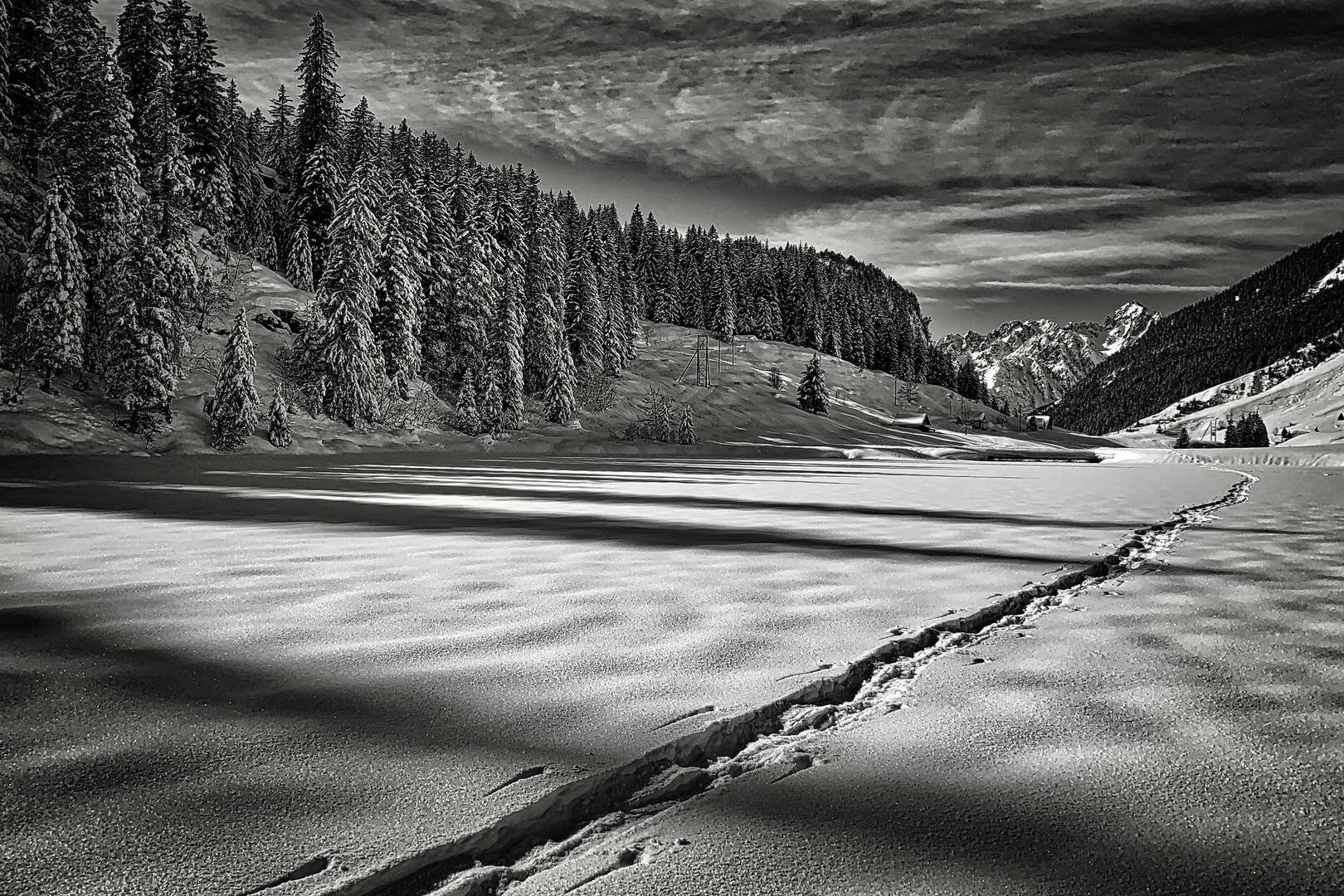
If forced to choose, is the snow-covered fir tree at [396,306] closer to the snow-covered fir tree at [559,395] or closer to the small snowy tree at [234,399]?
the small snowy tree at [234,399]

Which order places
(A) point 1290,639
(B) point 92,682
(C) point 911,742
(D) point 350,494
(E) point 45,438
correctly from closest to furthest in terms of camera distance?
(C) point 911,742 < (B) point 92,682 < (A) point 1290,639 < (D) point 350,494 < (E) point 45,438

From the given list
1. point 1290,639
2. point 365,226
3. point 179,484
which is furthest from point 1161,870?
point 365,226

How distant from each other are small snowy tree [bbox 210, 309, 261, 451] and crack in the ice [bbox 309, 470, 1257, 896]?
1410 inches

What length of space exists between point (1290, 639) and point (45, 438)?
3887 cm

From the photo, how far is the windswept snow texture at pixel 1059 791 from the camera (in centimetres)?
168

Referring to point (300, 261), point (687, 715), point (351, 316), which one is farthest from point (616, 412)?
point (687, 715)

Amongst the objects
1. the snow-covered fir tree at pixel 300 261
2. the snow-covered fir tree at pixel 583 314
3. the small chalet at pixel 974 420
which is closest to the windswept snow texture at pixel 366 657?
the snow-covered fir tree at pixel 300 261

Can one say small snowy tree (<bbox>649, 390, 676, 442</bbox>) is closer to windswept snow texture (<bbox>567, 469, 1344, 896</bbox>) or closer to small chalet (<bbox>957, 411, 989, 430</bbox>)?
windswept snow texture (<bbox>567, 469, 1344, 896</bbox>)

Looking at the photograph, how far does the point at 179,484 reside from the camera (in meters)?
16.2

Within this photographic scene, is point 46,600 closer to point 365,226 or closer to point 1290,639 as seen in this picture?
point 1290,639

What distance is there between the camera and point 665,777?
229cm

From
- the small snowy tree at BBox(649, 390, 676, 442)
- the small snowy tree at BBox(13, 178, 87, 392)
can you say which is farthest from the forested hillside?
the small snowy tree at BBox(649, 390, 676, 442)

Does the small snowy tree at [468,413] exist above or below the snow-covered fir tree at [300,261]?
below

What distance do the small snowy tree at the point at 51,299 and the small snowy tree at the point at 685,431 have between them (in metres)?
37.2
